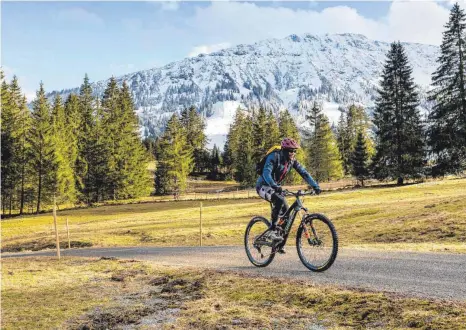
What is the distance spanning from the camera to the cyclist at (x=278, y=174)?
31.3 ft

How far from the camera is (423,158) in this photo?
56219 millimetres

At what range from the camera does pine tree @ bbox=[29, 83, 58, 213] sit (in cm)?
6706

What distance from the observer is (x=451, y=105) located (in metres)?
51.0

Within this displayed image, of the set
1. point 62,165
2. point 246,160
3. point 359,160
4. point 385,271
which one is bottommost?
point 385,271

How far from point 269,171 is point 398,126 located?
→ 2073 inches

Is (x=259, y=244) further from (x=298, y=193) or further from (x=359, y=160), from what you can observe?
(x=359, y=160)

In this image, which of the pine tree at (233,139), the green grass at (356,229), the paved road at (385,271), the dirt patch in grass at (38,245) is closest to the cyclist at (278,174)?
the paved road at (385,271)

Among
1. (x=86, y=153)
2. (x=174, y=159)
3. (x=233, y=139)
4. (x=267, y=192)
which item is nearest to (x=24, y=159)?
(x=86, y=153)

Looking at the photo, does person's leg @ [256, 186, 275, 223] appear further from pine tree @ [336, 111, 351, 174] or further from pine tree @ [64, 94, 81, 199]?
pine tree @ [336, 111, 351, 174]

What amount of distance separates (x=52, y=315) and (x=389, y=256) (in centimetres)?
805

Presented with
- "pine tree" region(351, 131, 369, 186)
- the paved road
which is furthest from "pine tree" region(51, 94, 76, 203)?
the paved road

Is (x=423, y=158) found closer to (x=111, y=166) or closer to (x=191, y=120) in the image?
(x=111, y=166)

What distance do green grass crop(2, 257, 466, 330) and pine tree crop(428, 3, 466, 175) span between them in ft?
154

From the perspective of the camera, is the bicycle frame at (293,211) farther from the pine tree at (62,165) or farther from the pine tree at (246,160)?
the pine tree at (246,160)
